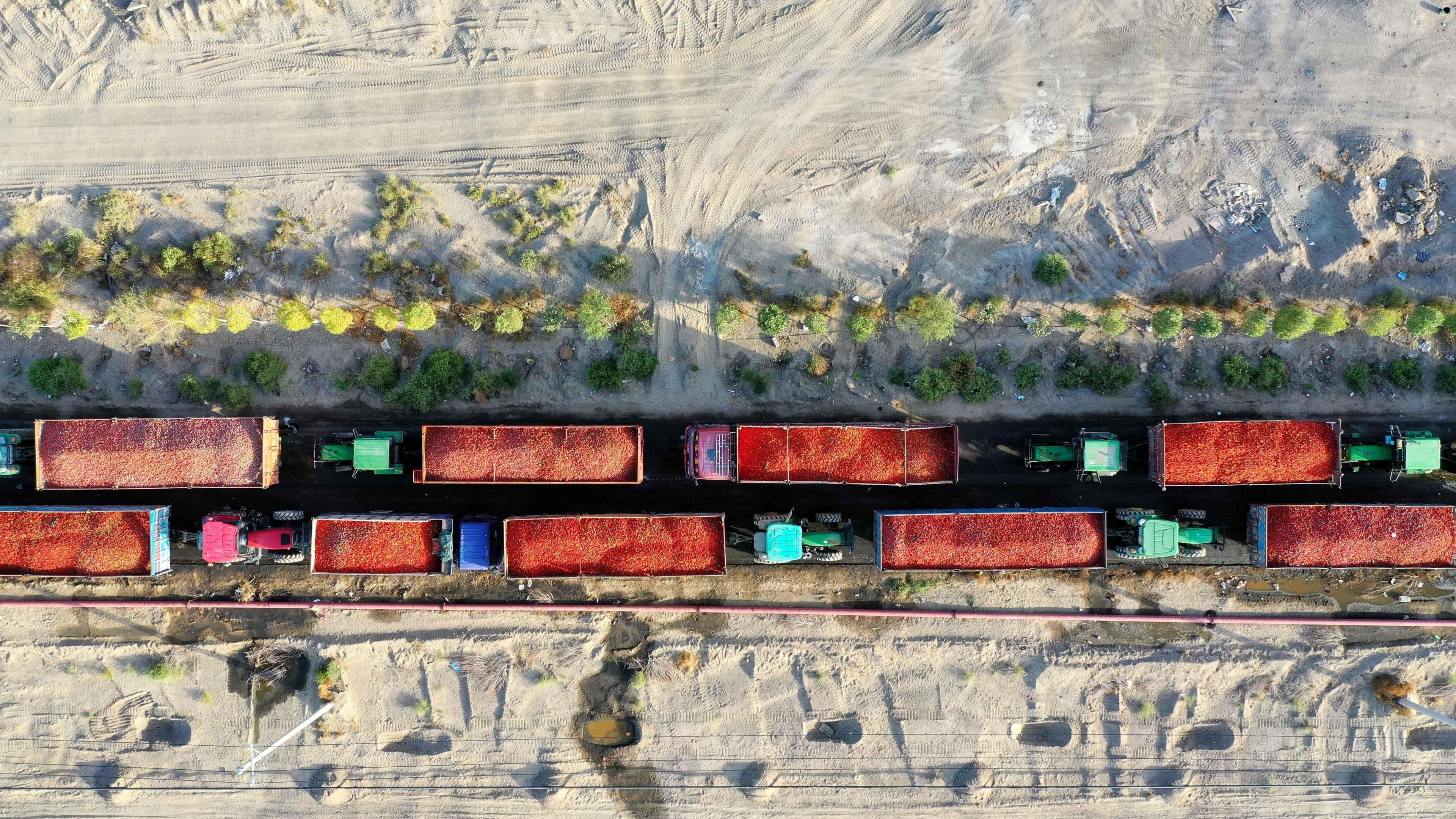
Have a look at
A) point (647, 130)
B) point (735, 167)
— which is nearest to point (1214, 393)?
point (735, 167)

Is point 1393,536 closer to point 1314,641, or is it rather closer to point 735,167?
point 1314,641

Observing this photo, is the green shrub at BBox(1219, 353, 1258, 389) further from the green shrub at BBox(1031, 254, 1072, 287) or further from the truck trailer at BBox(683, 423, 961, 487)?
the truck trailer at BBox(683, 423, 961, 487)

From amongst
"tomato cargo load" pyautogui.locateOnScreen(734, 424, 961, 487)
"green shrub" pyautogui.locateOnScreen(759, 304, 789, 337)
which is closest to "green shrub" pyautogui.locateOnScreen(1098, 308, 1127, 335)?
"tomato cargo load" pyautogui.locateOnScreen(734, 424, 961, 487)

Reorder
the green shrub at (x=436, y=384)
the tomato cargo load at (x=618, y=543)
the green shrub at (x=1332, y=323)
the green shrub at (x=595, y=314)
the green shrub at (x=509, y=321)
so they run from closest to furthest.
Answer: the tomato cargo load at (x=618, y=543) < the green shrub at (x=1332, y=323) < the green shrub at (x=509, y=321) < the green shrub at (x=595, y=314) < the green shrub at (x=436, y=384)

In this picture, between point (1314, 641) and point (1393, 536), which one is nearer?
point (1393, 536)

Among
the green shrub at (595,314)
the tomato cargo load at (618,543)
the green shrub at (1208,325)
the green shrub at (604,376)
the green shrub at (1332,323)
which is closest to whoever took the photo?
the tomato cargo load at (618,543)

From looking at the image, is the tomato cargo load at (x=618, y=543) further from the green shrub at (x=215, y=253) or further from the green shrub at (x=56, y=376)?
the green shrub at (x=56, y=376)

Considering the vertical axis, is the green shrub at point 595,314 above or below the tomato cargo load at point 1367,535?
above

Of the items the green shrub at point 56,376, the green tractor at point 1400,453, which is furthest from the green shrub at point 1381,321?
the green shrub at point 56,376
